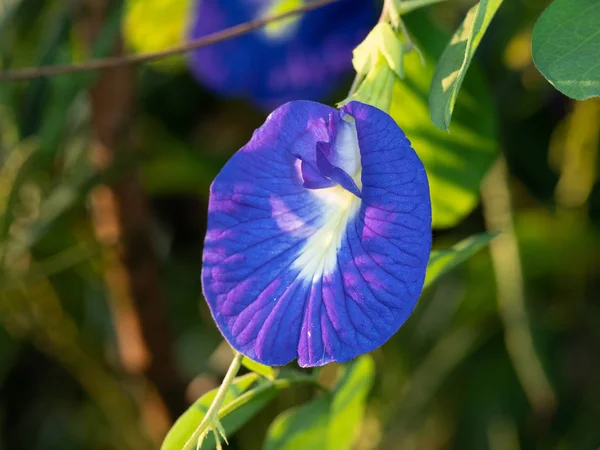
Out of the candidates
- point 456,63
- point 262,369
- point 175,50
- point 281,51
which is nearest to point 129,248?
point 281,51

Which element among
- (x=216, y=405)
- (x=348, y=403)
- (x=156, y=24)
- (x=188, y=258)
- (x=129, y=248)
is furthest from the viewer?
(x=188, y=258)

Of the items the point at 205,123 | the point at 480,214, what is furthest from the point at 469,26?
the point at 205,123

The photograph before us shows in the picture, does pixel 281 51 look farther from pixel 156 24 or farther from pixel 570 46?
pixel 570 46

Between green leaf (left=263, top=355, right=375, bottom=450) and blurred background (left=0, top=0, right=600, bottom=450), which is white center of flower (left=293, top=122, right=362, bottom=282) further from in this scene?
blurred background (left=0, top=0, right=600, bottom=450)

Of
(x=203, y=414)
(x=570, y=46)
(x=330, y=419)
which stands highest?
(x=570, y=46)

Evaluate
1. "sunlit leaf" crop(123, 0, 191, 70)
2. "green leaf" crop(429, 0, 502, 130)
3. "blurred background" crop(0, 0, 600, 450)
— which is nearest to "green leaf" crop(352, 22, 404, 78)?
"green leaf" crop(429, 0, 502, 130)

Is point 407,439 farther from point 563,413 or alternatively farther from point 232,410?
point 232,410
